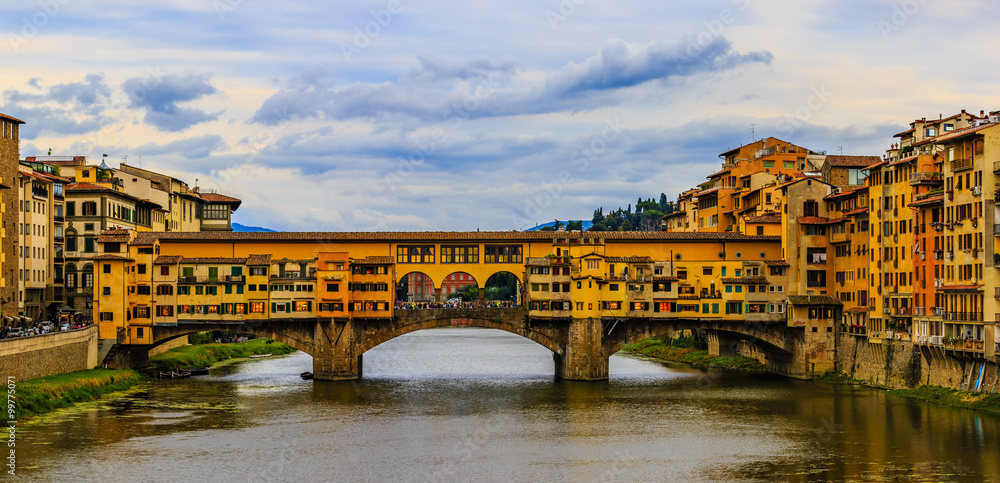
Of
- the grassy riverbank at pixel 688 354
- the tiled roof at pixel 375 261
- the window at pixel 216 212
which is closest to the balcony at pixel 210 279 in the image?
the tiled roof at pixel 375 261

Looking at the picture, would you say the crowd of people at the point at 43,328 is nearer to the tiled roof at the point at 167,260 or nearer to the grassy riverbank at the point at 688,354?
the tiled roof at the point at 167,260

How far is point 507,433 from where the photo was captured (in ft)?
204

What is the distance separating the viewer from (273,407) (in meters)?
71.3

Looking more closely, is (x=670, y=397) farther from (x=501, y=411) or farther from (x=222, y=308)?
(x=222, y=308)

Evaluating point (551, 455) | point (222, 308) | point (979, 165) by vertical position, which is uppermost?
point (979, 165)

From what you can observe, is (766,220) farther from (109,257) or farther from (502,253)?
(109,257)

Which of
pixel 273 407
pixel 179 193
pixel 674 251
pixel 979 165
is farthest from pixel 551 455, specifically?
pixel 179 193

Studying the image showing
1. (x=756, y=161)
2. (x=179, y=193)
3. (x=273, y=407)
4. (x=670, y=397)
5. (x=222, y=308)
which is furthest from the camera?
(x=179, y=193)

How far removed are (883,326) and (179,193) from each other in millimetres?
75847

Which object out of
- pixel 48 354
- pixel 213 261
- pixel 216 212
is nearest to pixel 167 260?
pixel 213 261

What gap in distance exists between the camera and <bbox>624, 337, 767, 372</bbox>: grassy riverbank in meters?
98.9

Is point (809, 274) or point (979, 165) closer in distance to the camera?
point (979, 165)

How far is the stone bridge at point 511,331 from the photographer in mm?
85750

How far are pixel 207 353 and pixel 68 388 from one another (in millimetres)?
37038
